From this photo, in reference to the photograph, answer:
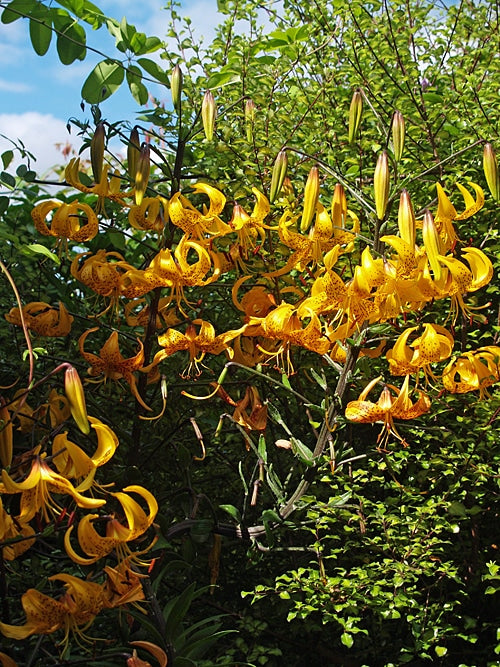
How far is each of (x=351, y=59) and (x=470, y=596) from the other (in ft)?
4.27

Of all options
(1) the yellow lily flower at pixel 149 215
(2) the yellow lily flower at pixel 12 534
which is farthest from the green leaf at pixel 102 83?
(2) the yellow lily flower at pixel 12 534

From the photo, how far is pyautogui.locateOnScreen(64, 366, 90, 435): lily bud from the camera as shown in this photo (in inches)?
41.3

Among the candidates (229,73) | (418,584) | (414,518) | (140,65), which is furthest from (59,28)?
(418,584)

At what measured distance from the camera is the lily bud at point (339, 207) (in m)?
1.50

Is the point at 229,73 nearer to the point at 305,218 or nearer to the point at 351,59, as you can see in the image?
the point at 351,59

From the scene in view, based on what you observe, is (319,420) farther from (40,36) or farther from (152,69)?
(40,36)

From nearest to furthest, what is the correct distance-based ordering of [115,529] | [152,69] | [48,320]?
[115,529] < [48,320] < [152,69]

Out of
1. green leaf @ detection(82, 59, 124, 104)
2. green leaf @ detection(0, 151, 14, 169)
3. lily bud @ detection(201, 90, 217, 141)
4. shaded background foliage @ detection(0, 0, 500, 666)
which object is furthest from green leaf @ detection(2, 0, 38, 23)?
lily bud @ detection(201, 90, 217, 141)

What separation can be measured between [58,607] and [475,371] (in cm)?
79

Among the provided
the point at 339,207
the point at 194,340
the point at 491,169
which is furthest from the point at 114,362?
the point at 491,169

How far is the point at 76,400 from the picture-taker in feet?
3.50

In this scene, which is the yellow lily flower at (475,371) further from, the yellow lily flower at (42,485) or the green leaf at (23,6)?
the green leaf at (23,6)

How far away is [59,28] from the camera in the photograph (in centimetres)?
174

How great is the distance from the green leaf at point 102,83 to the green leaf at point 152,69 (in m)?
0.05
